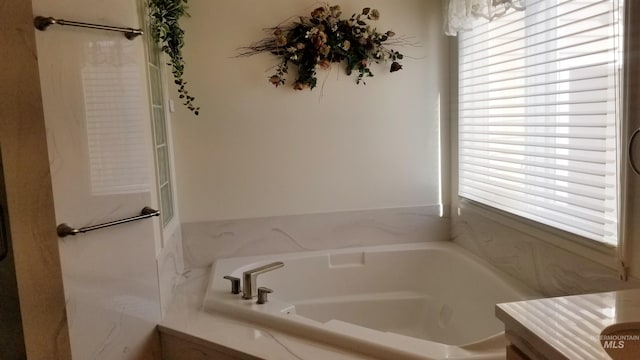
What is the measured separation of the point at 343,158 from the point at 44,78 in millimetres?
1615

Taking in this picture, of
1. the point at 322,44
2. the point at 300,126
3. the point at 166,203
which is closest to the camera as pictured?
the point at 166,203

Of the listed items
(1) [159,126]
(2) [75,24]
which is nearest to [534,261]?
(1) [159,126]

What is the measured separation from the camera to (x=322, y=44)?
2447mm

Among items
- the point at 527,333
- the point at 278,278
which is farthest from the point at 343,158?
the point at 527,333

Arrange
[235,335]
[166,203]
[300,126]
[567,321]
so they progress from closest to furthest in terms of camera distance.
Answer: [567,321]
[235,335]
[166,203]
[300,126]

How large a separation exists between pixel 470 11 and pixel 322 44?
75cm

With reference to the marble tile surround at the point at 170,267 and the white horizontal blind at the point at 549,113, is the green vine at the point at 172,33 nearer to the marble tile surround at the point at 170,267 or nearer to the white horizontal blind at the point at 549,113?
the marble tile surround at the point at 170,267

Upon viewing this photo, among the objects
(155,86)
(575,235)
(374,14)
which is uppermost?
(374,14)

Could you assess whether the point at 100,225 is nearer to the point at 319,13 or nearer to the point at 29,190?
the point at 29,190

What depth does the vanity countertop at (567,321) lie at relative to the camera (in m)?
0.86

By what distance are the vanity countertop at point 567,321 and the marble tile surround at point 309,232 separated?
164cm

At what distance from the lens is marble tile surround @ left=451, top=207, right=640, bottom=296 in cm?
166

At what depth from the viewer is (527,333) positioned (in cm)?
95

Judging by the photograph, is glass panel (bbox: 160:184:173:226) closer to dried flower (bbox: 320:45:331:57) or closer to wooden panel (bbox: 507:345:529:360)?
dried flower (bbox: 320:45:331:57)
